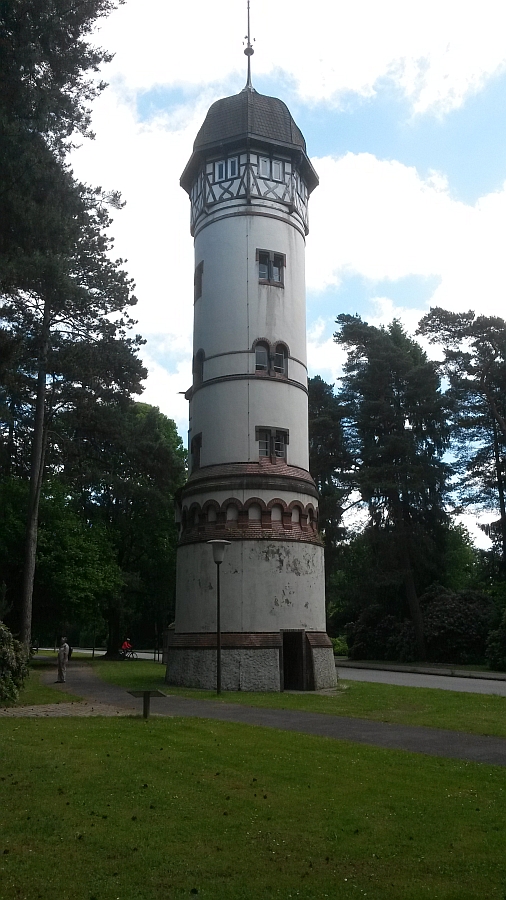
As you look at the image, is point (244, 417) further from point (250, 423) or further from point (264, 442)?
point (264, 442)

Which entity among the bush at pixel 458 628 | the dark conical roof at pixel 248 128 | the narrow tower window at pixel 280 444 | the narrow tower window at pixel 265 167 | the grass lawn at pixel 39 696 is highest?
the dark conical roof at pixel 248 128

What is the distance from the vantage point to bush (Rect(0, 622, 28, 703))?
17.3 metres

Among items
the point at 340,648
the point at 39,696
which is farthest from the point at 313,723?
the point at 340,648

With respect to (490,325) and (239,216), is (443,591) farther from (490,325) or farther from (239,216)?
(239,216)

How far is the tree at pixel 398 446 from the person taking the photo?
40781 mm

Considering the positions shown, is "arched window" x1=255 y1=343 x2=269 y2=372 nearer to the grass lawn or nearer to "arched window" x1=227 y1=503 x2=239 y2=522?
"arched window" x1=227 y1=503 x2=239 y2=522

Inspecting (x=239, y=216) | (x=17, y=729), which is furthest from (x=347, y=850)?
(x=239, y=216)

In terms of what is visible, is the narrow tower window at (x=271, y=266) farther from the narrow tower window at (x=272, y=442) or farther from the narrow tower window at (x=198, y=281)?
the narrow tower window at (x=272, y=442)

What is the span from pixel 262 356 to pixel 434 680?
43.6ft

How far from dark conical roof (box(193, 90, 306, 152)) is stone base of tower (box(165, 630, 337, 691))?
1588 centimetres

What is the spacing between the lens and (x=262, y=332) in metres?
25.4

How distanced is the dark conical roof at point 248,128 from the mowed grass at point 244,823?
20666 millimetres

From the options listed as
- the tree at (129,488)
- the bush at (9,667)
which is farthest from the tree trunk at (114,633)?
the bush at (9,667)

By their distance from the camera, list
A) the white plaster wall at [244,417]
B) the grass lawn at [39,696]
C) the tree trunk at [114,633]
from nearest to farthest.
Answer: the grass lawn at [39,696] < the white plaster wall at [244,417] < the tree trunk at [114,633]
